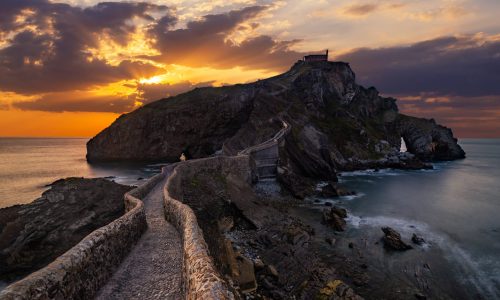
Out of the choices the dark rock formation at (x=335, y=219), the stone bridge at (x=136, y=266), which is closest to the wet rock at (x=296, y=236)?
the dark rock formation at (x=335, y=219)

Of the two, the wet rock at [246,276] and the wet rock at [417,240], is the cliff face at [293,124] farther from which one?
the wet rock at [246,276]

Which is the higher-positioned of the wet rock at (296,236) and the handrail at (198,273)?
the handrail at (198,273)

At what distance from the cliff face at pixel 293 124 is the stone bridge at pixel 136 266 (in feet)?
216

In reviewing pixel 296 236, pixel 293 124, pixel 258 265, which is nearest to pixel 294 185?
pixel 296 236

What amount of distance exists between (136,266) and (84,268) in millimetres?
3268

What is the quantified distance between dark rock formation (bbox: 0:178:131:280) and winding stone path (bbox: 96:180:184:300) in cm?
1485

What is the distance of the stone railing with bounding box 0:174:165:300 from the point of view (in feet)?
28.5

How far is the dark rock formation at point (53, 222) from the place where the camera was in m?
26.9

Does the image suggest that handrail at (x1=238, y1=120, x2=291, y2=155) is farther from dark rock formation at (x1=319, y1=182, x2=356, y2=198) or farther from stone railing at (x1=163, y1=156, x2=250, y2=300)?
stone railing at (x1=163, y1=156, x2=250, y2=300)

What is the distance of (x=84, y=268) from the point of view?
36.8 ft

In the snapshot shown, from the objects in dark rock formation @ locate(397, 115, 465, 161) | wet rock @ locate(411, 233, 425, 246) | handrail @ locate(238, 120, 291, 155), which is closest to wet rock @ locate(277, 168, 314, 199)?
handrail @ locate(238, 120, 291, 155)

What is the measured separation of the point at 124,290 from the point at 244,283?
38.8ft

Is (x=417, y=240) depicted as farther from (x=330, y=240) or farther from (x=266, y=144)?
(x=266, y=144)

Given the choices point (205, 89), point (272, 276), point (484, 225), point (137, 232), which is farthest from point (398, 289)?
point (205, 89)
